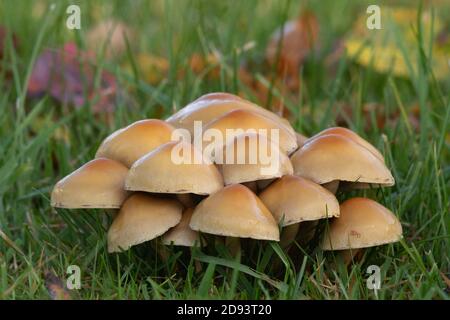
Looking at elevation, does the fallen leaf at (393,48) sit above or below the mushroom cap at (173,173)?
below

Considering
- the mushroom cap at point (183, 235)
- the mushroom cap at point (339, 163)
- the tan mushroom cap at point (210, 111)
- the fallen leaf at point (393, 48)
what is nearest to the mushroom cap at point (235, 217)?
the mushroom cap at point (183, 235)

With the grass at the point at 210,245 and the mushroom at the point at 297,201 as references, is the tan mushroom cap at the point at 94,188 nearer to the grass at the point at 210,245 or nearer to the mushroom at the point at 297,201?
the grass at the point at 210,245

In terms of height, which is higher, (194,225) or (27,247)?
(194,225)

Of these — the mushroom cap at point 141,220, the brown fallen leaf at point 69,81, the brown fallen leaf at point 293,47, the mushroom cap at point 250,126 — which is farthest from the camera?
the brown fallen leaf at point 293,47

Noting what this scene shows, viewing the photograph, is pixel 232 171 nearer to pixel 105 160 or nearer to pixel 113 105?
pixel 105 160

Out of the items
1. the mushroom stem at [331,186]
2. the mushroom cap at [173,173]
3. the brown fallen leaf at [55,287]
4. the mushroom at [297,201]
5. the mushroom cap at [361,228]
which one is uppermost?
the mushroom cap at [173,173]
